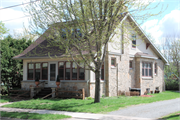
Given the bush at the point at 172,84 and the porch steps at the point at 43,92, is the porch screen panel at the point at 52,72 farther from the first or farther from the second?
the bush at the point at 172,84

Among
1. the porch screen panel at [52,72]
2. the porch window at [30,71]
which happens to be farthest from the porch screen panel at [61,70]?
the porch window at [30,71]

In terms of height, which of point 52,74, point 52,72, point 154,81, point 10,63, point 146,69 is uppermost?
point 10,63

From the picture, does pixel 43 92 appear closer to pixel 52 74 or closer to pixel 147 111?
pixel 52 74

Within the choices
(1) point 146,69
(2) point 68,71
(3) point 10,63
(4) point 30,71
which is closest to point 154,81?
(1) point 146,69

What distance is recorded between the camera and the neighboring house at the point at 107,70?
17828mm

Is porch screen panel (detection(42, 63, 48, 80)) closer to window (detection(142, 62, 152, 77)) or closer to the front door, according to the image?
the front door

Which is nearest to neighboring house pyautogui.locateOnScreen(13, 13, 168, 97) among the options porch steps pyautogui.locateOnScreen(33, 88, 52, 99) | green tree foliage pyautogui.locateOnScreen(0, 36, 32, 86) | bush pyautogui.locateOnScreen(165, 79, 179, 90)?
porch steps pyautogui.locateOnScreen(33, 88, 52, 99)

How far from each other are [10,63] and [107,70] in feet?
32.2

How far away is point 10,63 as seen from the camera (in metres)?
20.8

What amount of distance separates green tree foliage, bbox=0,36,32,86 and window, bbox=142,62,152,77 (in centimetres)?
1300

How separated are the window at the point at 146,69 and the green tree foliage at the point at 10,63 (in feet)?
42.7

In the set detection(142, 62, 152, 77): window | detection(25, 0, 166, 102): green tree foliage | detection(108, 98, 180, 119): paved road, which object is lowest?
detection(108, 98, 180, 119): paved road

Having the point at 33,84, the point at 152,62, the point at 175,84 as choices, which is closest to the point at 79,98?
the point at 33,84

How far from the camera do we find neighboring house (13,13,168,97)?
17.8 meters
